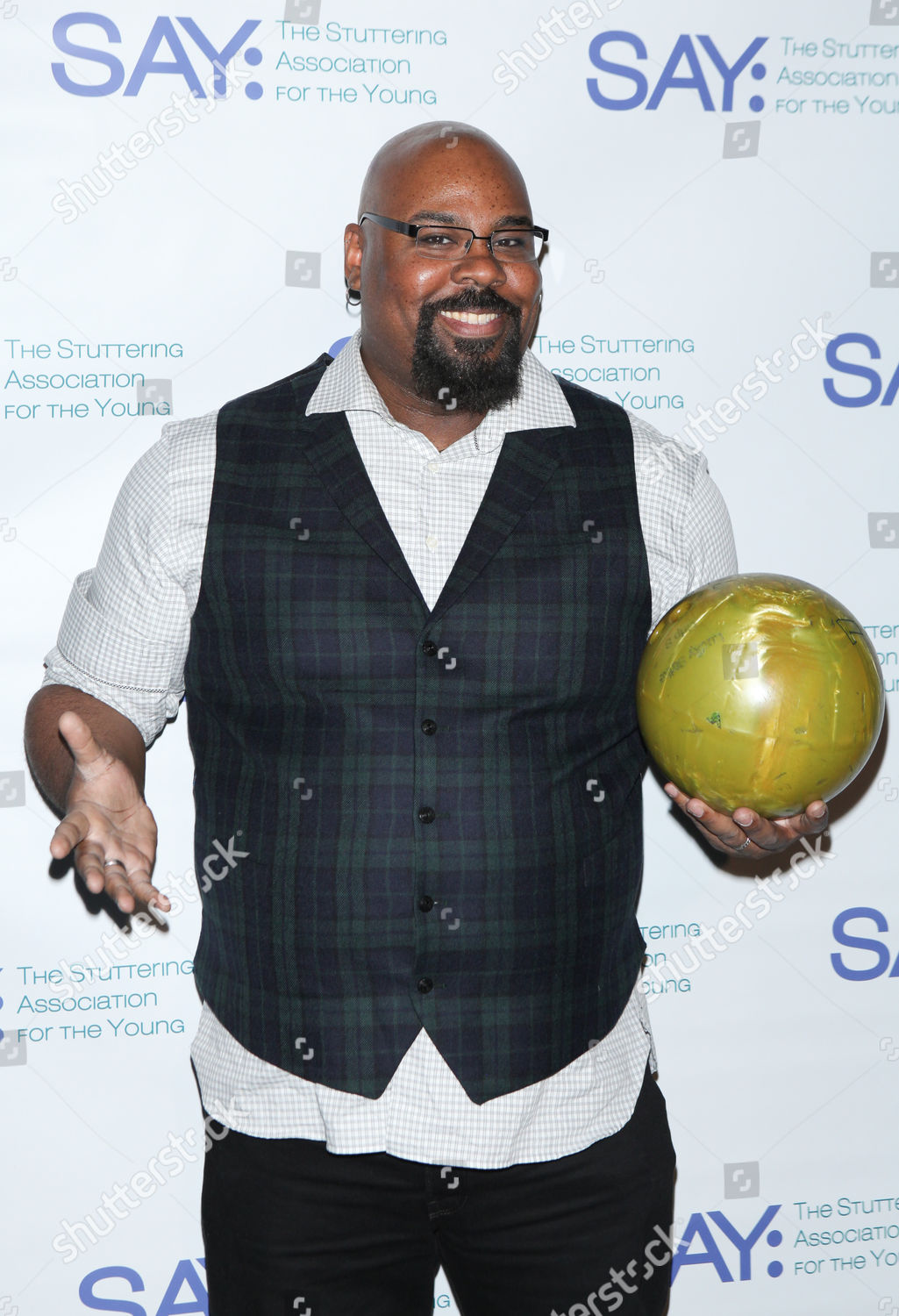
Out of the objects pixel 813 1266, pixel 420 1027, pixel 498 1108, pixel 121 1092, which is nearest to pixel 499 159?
pixel 420 1027

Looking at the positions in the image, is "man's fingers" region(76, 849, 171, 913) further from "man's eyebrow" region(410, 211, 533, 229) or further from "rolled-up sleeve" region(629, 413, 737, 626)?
"man's eyebrow" region(410, 211, 533, 229)

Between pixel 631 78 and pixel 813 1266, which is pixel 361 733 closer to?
pixel 631 78

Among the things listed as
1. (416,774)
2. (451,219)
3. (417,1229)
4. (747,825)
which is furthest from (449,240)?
(417,1229)

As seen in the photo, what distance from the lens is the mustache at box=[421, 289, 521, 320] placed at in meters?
1.81

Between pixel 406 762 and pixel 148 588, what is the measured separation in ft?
1.56

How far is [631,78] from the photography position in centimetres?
229

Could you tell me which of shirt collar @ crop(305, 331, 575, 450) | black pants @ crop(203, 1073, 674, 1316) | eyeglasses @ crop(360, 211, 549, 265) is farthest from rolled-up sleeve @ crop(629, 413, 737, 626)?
black pants @ crop(203, 1073, 674, 1316)

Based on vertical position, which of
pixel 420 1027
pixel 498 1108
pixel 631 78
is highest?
pixel 631 78

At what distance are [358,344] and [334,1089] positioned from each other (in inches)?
44.6

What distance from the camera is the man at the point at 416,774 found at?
172 centimetres

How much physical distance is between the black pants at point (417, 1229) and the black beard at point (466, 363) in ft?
3.67

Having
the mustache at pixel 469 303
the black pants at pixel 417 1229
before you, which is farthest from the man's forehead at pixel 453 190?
the black pants at pixel 417 1229

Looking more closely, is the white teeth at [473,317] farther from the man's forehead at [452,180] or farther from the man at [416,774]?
the man's forehead at [452,180]

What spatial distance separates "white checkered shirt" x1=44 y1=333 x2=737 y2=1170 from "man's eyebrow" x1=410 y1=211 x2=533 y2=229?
23 cm
